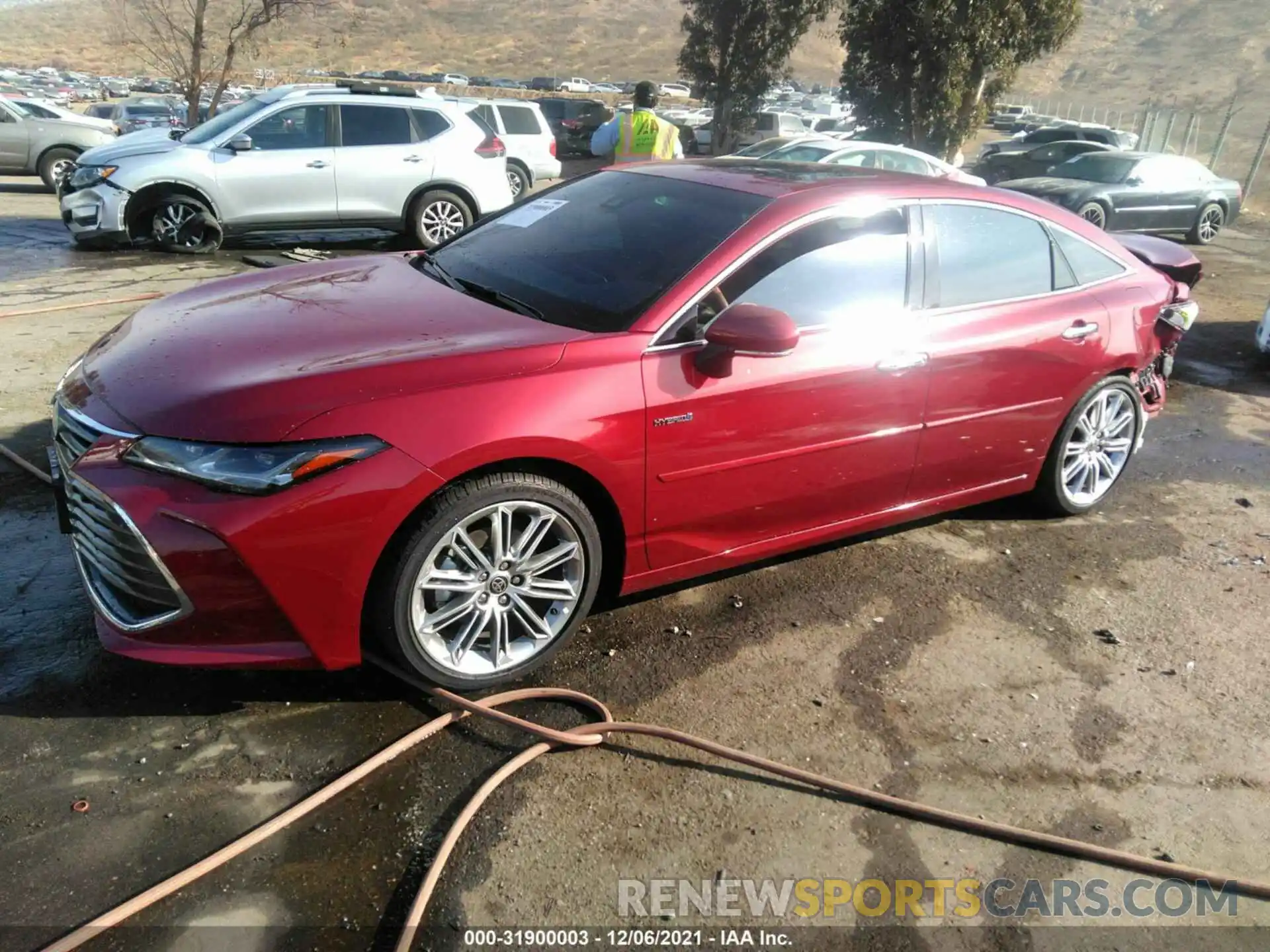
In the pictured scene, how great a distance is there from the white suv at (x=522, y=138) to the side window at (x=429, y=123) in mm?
4661

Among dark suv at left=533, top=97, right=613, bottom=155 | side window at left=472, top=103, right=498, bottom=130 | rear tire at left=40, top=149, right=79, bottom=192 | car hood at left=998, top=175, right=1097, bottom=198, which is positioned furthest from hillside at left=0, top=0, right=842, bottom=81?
car hood at left=998, top=175, right=1097, bottom=198

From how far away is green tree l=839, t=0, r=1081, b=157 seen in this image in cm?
1936

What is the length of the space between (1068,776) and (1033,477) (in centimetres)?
189

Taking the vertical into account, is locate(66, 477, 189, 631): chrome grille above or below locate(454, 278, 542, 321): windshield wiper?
below

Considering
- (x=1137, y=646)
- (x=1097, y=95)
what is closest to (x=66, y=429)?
(x=1137, y=646)

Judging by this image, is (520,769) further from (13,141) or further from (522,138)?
(13,141)

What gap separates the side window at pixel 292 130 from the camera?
385 inches

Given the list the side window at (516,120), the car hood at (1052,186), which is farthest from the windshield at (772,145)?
the side window at (516,120)

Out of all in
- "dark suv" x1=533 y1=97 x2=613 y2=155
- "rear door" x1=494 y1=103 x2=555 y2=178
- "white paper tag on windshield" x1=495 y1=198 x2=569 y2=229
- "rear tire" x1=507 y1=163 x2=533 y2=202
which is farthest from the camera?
"dark suv" x1=533 y1=97 x2=613 y2=155

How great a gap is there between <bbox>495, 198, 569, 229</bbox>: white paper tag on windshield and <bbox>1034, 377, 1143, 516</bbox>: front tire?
257cm

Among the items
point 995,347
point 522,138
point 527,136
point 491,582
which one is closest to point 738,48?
point 527,136

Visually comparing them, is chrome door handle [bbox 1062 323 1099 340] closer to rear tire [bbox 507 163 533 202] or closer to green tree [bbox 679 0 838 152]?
rear tire [bbox 507 163 533 202]

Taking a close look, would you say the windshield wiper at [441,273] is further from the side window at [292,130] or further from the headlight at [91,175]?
the headlight at [91,175]

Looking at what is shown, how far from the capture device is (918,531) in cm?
455
